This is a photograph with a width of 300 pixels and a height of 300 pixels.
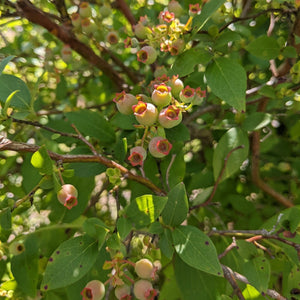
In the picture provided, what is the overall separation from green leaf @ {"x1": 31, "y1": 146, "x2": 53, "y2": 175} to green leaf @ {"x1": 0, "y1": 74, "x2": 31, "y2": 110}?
259 mm

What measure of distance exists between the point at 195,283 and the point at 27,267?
0.49 meters

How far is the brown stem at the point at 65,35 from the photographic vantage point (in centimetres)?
116

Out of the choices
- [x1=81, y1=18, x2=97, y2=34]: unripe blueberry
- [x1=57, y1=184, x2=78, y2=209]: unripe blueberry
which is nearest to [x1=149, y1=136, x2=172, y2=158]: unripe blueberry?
[x1=57, y1=184, x2=78, y2=209]: unripe blueberry

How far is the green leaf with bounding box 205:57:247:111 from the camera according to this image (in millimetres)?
801

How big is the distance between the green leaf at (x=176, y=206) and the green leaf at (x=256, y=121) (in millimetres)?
397

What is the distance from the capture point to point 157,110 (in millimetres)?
803

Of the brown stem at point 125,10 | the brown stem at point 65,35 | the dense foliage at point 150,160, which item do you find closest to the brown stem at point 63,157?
the dense foliage at point 150,160

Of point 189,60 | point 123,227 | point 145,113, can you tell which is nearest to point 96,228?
point 123,227

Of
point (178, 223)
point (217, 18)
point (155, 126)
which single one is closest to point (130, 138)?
point (155, 126)

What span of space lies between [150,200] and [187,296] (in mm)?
321

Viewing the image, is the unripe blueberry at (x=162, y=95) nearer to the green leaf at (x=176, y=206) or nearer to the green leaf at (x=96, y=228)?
the green leaf at (x=176, y=206)

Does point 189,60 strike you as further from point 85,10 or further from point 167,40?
point 85,10

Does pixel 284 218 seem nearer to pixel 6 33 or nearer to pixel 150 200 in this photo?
pixel 150 200

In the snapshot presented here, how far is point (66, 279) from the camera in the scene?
27.6 inches
